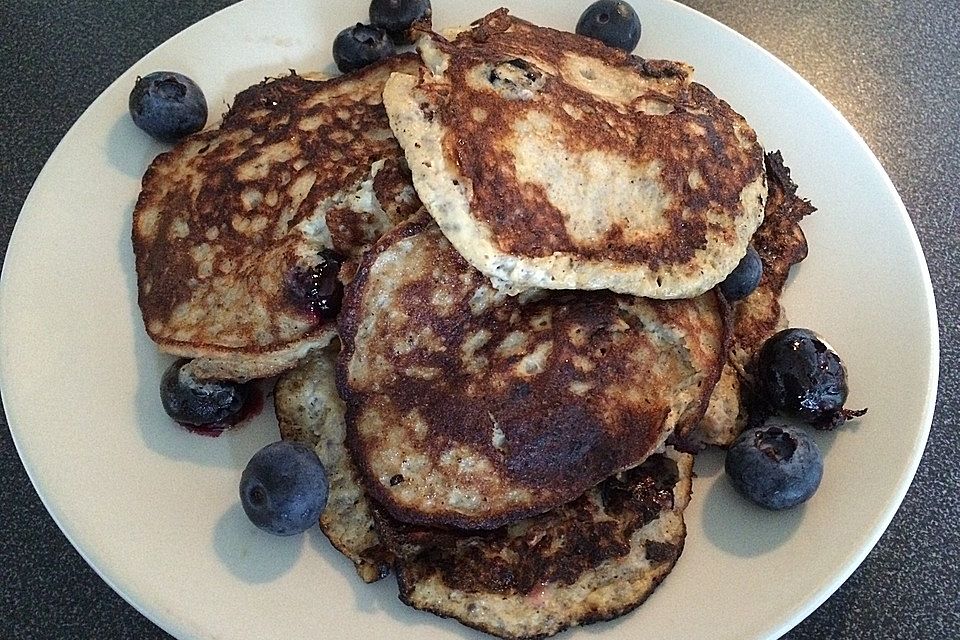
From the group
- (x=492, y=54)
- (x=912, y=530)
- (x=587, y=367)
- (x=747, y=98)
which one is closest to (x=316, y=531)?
(x=587, y=367)

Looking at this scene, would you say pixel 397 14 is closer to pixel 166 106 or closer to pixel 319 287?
pixel 166 106

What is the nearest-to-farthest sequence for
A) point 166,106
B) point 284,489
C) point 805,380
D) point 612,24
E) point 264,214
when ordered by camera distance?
point 284,489 < point 805,380 < point 264,214 < point 166,106 < point 612,24

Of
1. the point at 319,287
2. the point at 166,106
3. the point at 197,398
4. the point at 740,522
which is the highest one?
the point at 166,106

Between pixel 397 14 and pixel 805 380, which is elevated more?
pixel 397 14

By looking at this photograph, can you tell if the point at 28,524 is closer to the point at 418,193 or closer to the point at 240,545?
the point at 240,545

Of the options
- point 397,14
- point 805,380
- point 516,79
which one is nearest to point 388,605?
point 805,380

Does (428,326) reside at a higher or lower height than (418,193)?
lower

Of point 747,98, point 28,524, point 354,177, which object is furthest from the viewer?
point 747,98

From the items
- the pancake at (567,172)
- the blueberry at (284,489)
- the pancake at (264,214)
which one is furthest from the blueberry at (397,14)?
the blueberry at (284,489)
